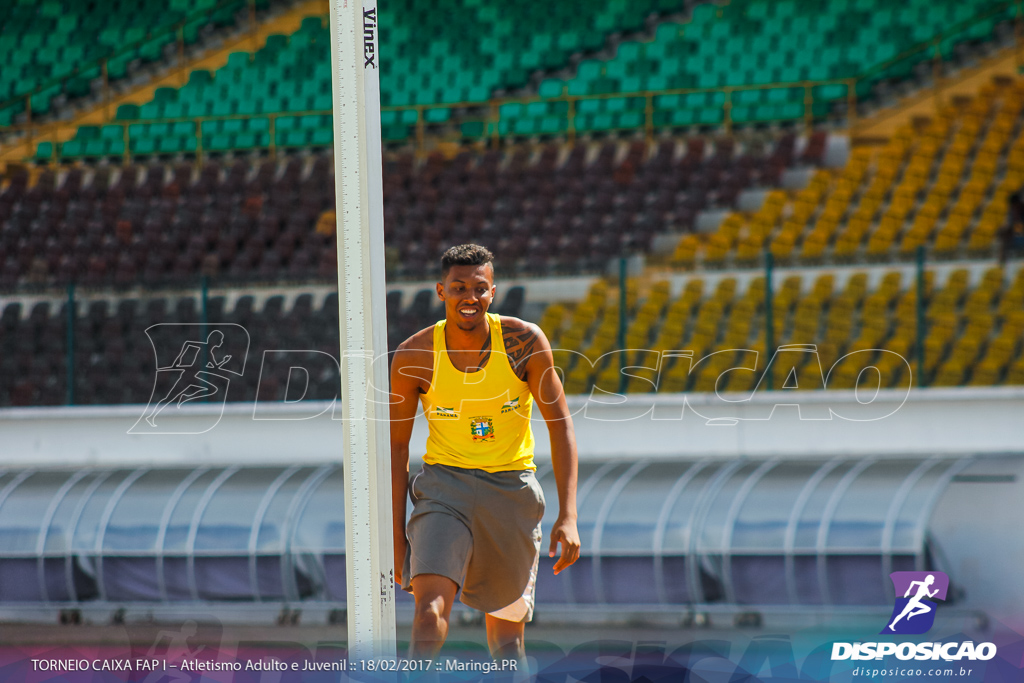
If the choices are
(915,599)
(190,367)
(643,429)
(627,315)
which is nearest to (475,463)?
(915,599)

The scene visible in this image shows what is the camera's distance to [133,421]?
8750 mm

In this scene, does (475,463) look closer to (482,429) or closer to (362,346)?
(482,429)

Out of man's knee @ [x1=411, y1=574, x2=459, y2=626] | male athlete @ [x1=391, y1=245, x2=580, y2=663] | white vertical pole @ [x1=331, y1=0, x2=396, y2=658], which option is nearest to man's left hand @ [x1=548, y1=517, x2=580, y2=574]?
male athlete @ [x1=391, y1=245, x2=580, y2=663]

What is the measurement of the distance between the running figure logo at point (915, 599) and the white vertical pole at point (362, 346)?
3.18 metres

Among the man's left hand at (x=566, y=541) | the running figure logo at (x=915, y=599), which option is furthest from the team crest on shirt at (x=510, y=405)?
the running figure logo at (x=915, y=599)

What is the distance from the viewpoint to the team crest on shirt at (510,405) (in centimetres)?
390

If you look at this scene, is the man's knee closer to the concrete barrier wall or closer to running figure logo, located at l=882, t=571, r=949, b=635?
running figure logo, located at l=882, t=571, r=949, b=635

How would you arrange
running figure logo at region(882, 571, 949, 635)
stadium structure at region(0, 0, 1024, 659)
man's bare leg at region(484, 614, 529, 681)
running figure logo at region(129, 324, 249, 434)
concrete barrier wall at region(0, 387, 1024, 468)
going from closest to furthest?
man's bare leg at region(484, 614, 529, 681) < running figure logo at region(882, 571, 949, 635) < stadium structure at region(0, 0, 1024, 659) < concrete barrier wall at region(0, 387, 1024, 468) < running figure logo at region(129, 324, 249, 434)

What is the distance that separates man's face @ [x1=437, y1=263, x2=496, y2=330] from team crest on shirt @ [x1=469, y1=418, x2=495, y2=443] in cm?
33

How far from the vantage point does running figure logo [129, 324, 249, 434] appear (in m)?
8.72

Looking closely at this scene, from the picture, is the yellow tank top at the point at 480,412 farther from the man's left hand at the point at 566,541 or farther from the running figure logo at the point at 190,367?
the running figure logo at the point at 190,367

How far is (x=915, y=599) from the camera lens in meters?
6.27

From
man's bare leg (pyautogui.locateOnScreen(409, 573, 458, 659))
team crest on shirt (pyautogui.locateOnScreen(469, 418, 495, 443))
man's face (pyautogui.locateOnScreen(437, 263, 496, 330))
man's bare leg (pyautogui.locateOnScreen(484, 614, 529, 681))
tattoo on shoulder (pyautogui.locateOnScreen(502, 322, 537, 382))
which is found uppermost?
man's face (pyautogui.locateOnScreen(437, 263, 496, 330))

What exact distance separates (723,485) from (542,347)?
409 cm
